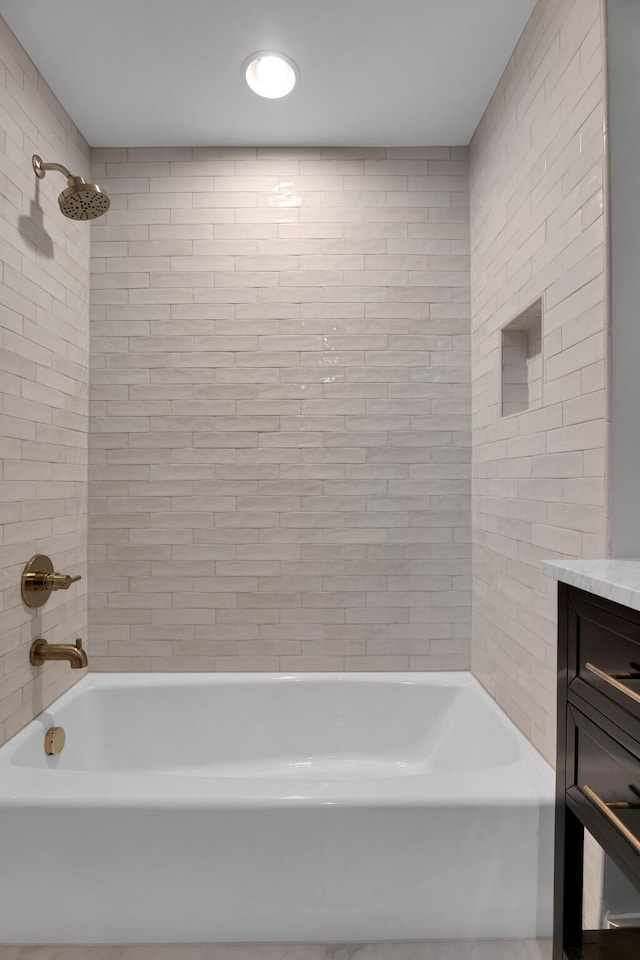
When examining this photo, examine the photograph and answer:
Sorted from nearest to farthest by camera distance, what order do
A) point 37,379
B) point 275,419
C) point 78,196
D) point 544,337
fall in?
point 544,337 < point 78,196 < point 37,379 < point 275,419

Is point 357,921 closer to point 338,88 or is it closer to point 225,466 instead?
point 225,466

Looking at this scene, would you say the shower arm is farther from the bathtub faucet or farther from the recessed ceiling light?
the bathtub faucet

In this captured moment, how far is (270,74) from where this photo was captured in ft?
7.18

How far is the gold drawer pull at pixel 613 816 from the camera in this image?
3.15ft

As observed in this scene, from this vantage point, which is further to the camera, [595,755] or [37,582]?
[37,582]

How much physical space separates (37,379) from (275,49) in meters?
1.37

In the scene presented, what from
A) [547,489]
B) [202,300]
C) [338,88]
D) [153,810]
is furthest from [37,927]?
[338,88]

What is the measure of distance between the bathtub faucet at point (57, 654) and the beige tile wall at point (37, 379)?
3 cm

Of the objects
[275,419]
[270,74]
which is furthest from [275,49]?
[275,419]

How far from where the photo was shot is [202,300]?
104 inches

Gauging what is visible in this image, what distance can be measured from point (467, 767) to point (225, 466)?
146 cm

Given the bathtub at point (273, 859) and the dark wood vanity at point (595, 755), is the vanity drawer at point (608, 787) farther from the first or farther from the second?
the bathtub at point (273, 859)

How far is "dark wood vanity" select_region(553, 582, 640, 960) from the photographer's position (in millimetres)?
981

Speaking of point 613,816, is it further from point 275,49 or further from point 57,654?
point 275,49
